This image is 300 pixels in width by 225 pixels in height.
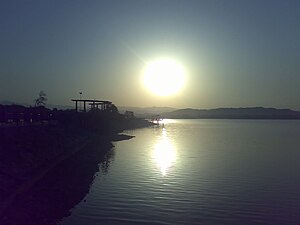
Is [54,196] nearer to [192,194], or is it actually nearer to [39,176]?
[39,176]

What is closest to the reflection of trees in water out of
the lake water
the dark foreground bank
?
the dark foreground bank

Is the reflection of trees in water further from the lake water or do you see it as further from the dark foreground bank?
the lake water

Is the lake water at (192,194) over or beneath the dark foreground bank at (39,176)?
beneath

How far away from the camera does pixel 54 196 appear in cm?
2325

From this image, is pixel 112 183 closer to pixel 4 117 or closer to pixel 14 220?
pixel 14 220

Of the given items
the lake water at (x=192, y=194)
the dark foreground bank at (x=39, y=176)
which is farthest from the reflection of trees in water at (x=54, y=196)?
the lake water at (x=192, y=194)

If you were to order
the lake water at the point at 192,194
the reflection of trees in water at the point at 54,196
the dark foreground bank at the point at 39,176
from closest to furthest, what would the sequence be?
the reflection of trees in water at the point at 54,196, the dark foreground bank at the point at 39,176, the lake water at the point at 192,194

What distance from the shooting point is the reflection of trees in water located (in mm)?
18094

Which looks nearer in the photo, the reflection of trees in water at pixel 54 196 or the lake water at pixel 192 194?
the reflection of trees in water at pixel 54 196

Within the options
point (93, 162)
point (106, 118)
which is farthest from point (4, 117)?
point (106, 118)

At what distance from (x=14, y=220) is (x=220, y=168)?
83.7 feet

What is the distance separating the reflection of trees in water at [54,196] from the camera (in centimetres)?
1809

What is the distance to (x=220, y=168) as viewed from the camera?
38.8 m

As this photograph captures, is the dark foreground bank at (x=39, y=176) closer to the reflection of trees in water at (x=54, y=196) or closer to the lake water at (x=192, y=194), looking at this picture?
the reflection of trees in water at (x=54, y=196)
